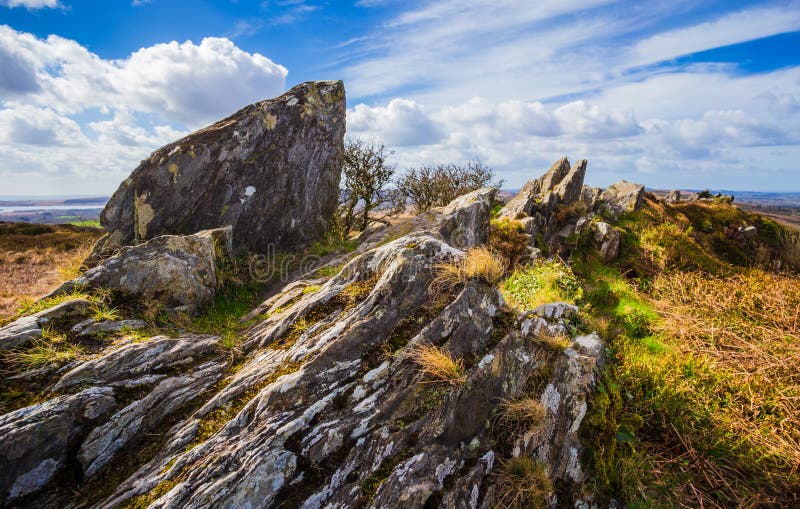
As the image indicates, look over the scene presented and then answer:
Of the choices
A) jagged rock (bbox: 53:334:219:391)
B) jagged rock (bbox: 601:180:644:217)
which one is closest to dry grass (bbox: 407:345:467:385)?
jagged rock (bbox: 53:334:219:391)

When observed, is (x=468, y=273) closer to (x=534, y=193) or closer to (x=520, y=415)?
(x=520, y=415)

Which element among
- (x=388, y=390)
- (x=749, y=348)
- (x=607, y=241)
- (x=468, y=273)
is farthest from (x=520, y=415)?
(x=607, y=241)

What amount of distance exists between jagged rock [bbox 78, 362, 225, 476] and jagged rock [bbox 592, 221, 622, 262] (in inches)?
744

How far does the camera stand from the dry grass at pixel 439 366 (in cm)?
546

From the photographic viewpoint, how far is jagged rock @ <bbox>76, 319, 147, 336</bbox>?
719 cm

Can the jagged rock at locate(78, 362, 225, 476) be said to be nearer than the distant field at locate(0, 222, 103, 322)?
Yes

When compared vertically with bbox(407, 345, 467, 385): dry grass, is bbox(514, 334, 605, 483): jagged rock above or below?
below

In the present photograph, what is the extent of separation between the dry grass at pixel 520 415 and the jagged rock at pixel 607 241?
1572 cm

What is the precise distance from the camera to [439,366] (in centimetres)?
548

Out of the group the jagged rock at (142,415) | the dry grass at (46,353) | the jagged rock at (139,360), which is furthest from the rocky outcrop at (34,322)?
the jagged rock at (142,415)

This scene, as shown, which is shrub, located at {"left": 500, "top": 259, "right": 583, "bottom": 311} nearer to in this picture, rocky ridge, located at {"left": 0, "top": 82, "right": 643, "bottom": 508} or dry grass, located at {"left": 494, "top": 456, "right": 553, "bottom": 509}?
rocky ridge, located at {"left": 0, "top": 82, "right": 643, "bottom": 508}

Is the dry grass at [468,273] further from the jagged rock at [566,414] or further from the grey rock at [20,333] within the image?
the grey rock at [20,333]

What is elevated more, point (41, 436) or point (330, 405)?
point (41, 436)

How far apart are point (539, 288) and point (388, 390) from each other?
6275 mm
